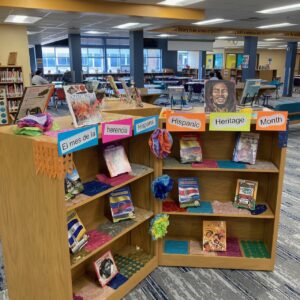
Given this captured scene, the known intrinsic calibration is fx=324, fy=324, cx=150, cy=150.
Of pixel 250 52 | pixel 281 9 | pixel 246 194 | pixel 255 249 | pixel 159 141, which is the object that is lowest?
pixel 255 249

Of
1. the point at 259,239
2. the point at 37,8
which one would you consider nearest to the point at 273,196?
the point at 259,239

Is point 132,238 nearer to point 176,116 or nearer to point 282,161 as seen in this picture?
point 176,116

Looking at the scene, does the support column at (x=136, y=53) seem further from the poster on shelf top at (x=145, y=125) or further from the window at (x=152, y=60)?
the poster on shelf top at (x=145, y=125)

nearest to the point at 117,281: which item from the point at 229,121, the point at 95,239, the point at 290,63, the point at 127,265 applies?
the point at 127,265

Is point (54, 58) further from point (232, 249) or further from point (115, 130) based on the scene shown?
point (115, 130)

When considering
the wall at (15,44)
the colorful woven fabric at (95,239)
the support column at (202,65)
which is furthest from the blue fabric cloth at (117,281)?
the support column at (202,65)

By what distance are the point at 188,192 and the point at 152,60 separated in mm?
16821

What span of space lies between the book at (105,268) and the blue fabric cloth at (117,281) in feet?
0.07

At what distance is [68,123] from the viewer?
209cm

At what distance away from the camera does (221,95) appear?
2514 millimetres

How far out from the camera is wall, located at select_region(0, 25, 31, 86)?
8.52 meters

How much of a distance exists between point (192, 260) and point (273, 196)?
0.85m

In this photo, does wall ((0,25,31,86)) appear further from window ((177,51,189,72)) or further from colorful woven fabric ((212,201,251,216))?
window ((177,51,189,72))

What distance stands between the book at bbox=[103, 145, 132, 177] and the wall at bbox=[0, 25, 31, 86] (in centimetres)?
719
